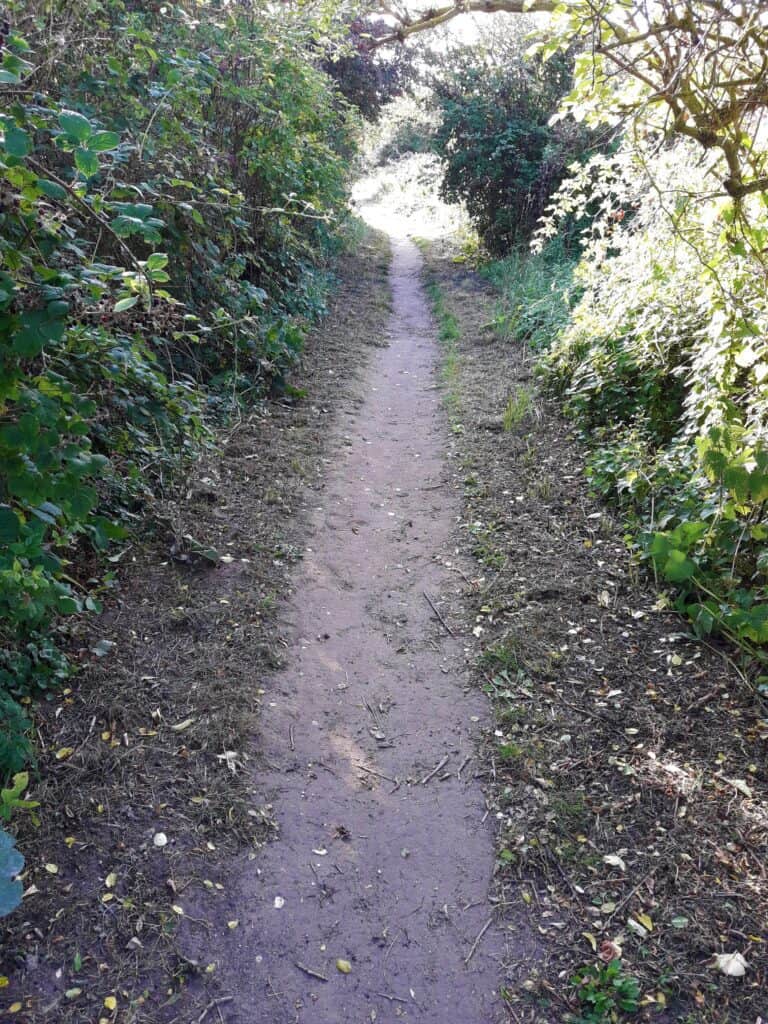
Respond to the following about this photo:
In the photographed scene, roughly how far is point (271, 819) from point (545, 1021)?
3.65 ft

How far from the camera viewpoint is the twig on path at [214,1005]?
201 centimetres

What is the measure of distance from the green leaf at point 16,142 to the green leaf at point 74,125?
116 mm

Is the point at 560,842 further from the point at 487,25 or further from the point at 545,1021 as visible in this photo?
the point at 487,25

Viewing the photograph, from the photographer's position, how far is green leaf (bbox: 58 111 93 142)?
2041 mm

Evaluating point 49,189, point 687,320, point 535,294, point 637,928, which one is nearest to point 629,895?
point 637,928

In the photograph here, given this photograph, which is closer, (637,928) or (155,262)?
(637,928)

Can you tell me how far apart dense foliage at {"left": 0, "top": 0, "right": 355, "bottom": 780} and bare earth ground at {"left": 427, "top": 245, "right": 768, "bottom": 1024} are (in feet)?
6.02

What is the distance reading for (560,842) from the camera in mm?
2555

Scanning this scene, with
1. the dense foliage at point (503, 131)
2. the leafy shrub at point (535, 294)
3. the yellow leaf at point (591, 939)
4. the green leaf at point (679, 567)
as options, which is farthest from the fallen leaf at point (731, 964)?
the dense foliage at point (503, 131)

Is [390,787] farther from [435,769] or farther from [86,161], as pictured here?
[86,161]

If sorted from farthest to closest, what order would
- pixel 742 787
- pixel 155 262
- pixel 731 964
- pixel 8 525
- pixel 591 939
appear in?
pixel 742 787 → pixel 155 262 → pixel 8 525 → pixel 591 939 → pixel 731 964

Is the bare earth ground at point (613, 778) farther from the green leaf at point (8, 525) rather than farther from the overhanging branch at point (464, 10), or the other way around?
the overhanging branch at point (464, 10)

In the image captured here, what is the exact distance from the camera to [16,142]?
6.55 ft

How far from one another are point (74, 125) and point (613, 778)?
2891 millimetres
